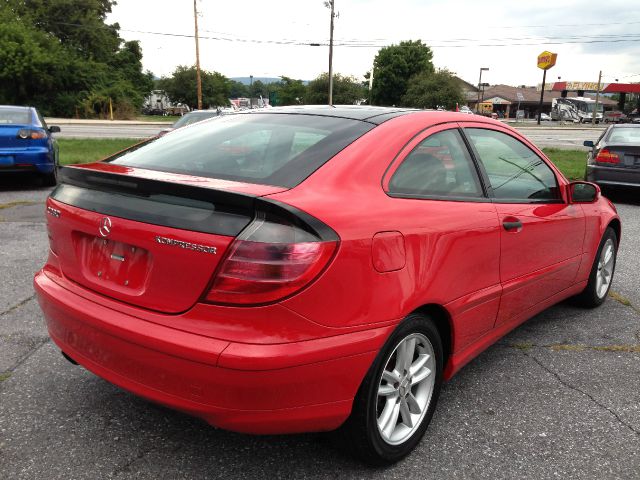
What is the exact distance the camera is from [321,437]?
2.42m

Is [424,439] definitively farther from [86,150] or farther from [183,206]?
[86,150]

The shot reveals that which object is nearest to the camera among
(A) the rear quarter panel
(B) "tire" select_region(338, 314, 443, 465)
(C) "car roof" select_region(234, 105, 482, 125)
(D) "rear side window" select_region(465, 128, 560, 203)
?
(A) the rear quarter panel

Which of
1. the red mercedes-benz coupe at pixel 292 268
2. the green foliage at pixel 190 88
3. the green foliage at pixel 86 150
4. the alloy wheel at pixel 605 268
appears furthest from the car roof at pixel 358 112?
the green foliage at pixel 190 88

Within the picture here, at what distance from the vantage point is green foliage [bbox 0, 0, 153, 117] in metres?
43.4

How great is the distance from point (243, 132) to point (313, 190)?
2.83ft

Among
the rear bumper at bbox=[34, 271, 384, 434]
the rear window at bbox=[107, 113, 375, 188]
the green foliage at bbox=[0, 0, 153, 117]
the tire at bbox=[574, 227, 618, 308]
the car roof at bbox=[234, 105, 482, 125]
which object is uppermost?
the green foliage at bbox=[0, 0, 153, 117]

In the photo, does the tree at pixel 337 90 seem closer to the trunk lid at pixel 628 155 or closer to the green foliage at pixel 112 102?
the green foliage at pixel 112 102

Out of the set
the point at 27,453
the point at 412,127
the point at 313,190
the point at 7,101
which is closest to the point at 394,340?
the point at 313,190

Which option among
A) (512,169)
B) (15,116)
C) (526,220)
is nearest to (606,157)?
(512,169)

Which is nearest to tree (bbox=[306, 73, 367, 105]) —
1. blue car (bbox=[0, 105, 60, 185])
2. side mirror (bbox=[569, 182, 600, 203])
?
blue car (bbox=[0, 105, 60, 185])

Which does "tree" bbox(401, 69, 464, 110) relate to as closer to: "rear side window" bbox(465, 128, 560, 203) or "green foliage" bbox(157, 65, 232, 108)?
"green foliage" bbox(157, 65, 232, 108)

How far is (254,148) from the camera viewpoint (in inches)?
103

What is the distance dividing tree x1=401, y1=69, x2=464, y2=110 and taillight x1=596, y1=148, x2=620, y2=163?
4695cm

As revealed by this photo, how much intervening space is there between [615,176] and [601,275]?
19.9 feet
